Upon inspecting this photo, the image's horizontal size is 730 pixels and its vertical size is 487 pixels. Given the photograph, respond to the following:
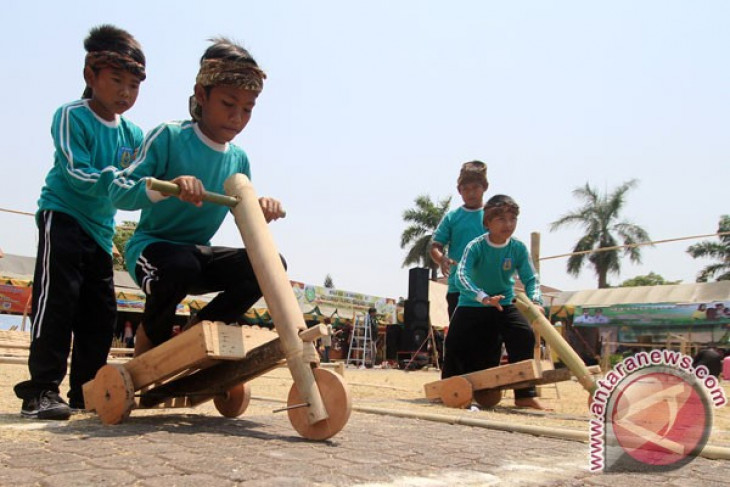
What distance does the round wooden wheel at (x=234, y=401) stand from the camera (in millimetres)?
3555

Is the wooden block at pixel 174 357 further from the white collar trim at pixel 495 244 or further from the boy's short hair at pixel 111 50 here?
the white collar trim at pixel 495 244

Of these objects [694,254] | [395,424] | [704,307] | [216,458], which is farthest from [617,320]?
[216,458]

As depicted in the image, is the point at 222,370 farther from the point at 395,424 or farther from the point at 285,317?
the point at 395,424

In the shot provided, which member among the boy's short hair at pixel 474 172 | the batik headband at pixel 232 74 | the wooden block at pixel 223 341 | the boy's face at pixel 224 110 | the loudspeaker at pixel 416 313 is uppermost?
the boy's short hair at pixel 474 172

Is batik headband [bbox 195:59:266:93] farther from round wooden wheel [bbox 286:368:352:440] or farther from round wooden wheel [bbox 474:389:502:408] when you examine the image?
round wooden wheel [bbox 474:389:502:408]

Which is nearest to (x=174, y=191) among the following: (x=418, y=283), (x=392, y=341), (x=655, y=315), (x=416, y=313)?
(x=418, y=283)

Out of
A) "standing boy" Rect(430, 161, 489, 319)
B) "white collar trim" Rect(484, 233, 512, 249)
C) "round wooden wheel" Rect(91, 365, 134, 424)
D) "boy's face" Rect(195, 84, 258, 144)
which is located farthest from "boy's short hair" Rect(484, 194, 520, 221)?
"round wooden wheel" Rect(91, 365, 134, 424)

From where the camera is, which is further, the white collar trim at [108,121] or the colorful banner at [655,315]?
the colorful banner at [655,315]

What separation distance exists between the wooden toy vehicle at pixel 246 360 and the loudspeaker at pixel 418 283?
1648 cm

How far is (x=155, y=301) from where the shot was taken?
3.17m

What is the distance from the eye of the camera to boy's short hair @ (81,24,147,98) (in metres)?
3.62

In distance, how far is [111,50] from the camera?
3639mm

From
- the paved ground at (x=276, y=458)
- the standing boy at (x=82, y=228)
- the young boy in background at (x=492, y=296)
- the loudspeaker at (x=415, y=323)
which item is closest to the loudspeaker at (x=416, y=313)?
the loudspeaker at (x=415, y=323)

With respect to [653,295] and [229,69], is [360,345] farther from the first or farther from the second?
[229,69]
